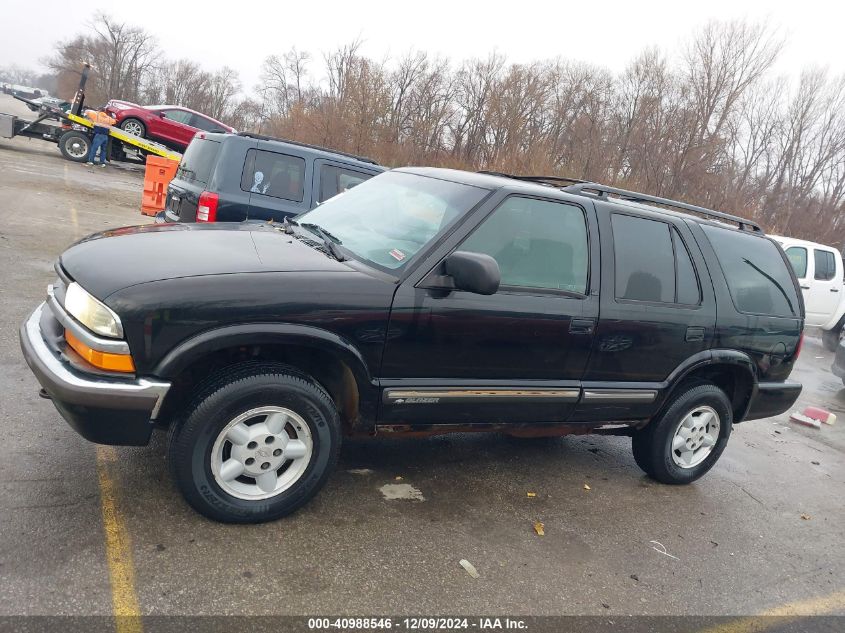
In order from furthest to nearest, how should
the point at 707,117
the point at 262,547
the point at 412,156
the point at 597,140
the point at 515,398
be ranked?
1. the point at 412,156
2. the point at 597,140
3. the point at 707,117
4. the point at 515,398
5. the point at 262,547

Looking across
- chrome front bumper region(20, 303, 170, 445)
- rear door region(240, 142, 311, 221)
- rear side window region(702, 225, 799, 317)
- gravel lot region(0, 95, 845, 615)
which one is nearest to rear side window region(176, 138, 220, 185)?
rear door region(240, 142, 311, 221)

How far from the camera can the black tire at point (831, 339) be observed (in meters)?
12.6

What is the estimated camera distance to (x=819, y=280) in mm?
11852

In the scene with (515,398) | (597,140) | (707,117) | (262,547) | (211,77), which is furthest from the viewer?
(211,77)

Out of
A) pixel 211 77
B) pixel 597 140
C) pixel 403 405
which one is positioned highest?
pixel 211 77

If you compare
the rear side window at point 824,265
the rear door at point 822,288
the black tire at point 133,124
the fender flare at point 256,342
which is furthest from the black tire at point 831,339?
the black tire at point 133,124

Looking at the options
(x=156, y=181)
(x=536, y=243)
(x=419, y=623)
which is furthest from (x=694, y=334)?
(x=156, y=181)

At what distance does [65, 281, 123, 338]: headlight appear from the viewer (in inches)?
112

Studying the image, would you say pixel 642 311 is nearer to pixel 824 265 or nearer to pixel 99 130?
pixel 824 265

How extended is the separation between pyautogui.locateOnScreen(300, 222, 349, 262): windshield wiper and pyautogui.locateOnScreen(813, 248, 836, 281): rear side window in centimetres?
1104

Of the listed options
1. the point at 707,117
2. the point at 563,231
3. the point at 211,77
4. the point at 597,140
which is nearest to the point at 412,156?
the point at 597,140

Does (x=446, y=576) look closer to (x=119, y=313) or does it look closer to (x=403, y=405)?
(x=403, y=405)

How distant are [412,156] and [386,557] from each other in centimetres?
3136

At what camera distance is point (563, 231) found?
392cm
